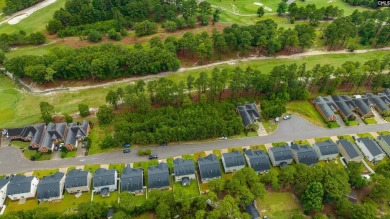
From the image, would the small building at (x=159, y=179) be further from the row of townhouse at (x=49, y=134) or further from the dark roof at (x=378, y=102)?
the dark roof at (x=378, y=102)

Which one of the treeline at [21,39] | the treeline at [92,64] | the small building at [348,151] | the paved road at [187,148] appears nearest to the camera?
the small building at [348,151]

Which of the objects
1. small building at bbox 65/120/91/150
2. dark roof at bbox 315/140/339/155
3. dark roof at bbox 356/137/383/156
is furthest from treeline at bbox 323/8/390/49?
small building at bbox 65/120/91/150

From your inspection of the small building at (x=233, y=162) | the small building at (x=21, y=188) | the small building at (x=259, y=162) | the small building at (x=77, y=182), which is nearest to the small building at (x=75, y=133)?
the small building at (x=77, y=182)

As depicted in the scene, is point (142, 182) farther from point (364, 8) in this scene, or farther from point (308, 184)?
point (364, 8)

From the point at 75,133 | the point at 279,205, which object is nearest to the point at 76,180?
the point at 75,133

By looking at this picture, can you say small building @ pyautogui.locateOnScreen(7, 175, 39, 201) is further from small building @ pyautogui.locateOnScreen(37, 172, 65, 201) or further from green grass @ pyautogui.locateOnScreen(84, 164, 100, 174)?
green grass @ pyautogui.locateOnScreen(84, 164, 100, 174)

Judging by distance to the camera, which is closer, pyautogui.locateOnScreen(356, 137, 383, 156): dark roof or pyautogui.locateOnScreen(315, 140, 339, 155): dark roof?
pyautogui.locateOnScreen(315, 140, 339, 155): dark roof

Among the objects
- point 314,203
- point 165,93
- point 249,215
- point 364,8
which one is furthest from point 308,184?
point 364,8

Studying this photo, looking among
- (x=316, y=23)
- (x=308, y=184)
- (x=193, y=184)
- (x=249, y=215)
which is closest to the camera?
(x=249, y=215)
